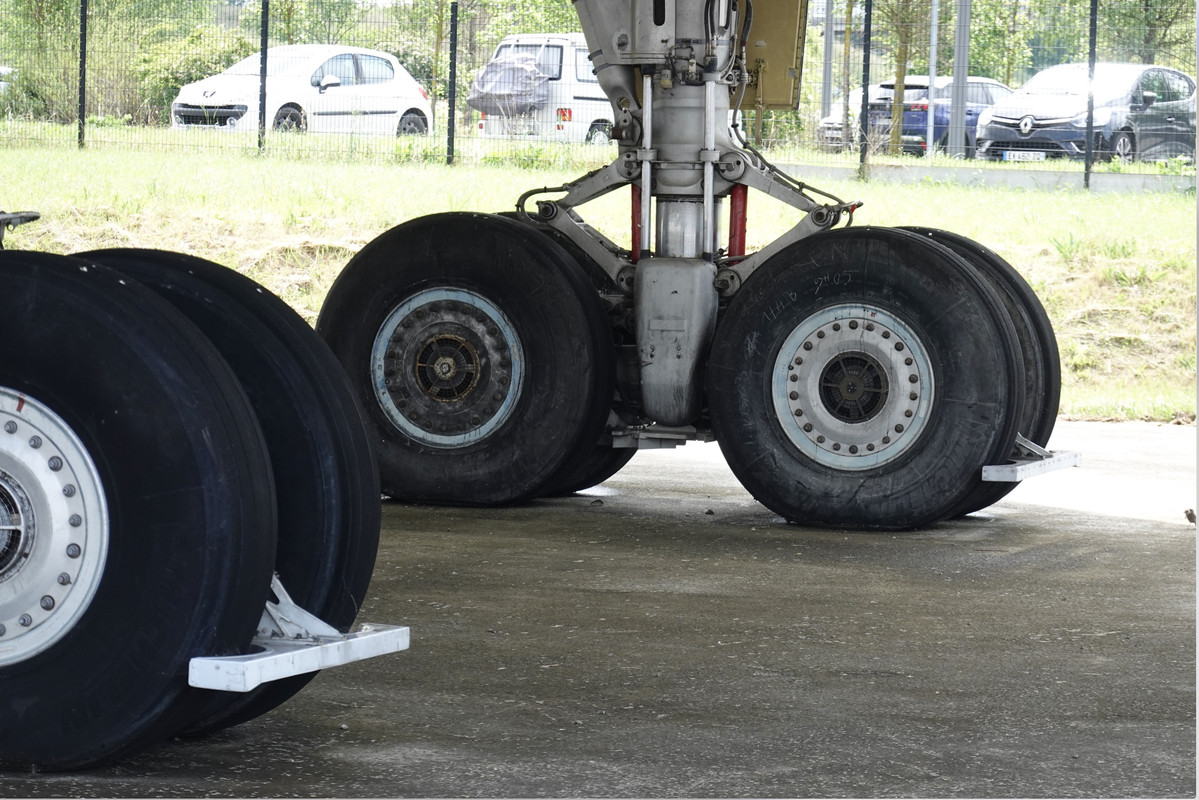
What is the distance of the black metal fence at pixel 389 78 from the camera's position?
58.1ft

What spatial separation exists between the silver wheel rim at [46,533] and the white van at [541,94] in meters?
14.6

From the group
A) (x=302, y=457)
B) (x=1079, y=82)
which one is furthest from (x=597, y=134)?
(x=302, y=457)

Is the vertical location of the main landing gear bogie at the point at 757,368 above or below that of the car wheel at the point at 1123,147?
below

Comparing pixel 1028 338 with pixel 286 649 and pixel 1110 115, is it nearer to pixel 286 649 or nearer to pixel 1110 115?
pixel 286 649

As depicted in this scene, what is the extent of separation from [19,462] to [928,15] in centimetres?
2100

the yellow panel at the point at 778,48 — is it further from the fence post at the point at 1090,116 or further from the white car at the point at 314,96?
the white car at the point at 314,96

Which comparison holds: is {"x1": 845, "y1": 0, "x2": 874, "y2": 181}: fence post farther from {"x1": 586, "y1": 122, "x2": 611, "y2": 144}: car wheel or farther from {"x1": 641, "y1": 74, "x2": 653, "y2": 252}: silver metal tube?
{"x1": 641, "y1": 74, "x2": 653, "y2": 252}: silver metal tube

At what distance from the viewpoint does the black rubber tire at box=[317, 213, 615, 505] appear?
767 centimetres

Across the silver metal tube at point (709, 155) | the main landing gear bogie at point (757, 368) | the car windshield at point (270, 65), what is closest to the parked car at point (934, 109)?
the car windshield at point (270, 65)

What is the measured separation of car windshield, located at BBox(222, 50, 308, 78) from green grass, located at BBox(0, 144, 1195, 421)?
4.59 feet

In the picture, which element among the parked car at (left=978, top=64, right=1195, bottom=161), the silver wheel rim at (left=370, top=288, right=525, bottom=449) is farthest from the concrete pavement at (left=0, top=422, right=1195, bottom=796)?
the parked car at (left=978, top=64, right=1195, bottom=161)

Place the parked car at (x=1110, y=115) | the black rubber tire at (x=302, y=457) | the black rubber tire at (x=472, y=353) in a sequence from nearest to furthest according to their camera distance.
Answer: the black rubber tire at (x=302, y=457) → the black rubber tire at (x=472, y=353) → the parked car at (x=1110, y=115)

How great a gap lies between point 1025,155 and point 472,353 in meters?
11.5

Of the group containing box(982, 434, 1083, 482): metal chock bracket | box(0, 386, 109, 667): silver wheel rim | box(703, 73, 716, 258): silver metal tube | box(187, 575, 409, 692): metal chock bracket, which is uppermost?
box(703, 73, 716, 258): silver metal tube
